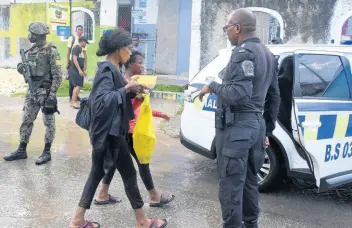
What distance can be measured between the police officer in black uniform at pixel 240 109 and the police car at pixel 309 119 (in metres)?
0.99

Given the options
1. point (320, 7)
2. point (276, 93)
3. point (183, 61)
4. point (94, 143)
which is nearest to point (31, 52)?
point (94, 143)

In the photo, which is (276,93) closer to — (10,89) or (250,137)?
(250,137)

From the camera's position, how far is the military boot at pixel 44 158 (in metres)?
5.66

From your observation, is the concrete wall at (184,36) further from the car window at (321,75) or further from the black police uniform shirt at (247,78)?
the black police uniform shirt at (247,78)

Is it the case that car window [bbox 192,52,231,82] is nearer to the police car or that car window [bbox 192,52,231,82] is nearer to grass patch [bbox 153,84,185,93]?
the police car

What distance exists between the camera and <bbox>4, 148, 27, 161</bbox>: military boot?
19.0ft

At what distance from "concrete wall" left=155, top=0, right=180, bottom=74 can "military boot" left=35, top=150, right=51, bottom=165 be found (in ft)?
30.9

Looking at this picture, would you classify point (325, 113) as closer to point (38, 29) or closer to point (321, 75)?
point (321, 75)

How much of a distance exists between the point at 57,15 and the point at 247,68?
438 inches

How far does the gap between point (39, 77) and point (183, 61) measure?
30.9 feet

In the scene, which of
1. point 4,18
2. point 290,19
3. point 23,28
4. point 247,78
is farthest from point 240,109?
point 4,18

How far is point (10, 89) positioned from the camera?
42.0ft

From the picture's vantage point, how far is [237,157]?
3.30 m

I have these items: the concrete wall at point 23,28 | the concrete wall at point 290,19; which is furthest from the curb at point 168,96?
the concrete wall at point 23,28
